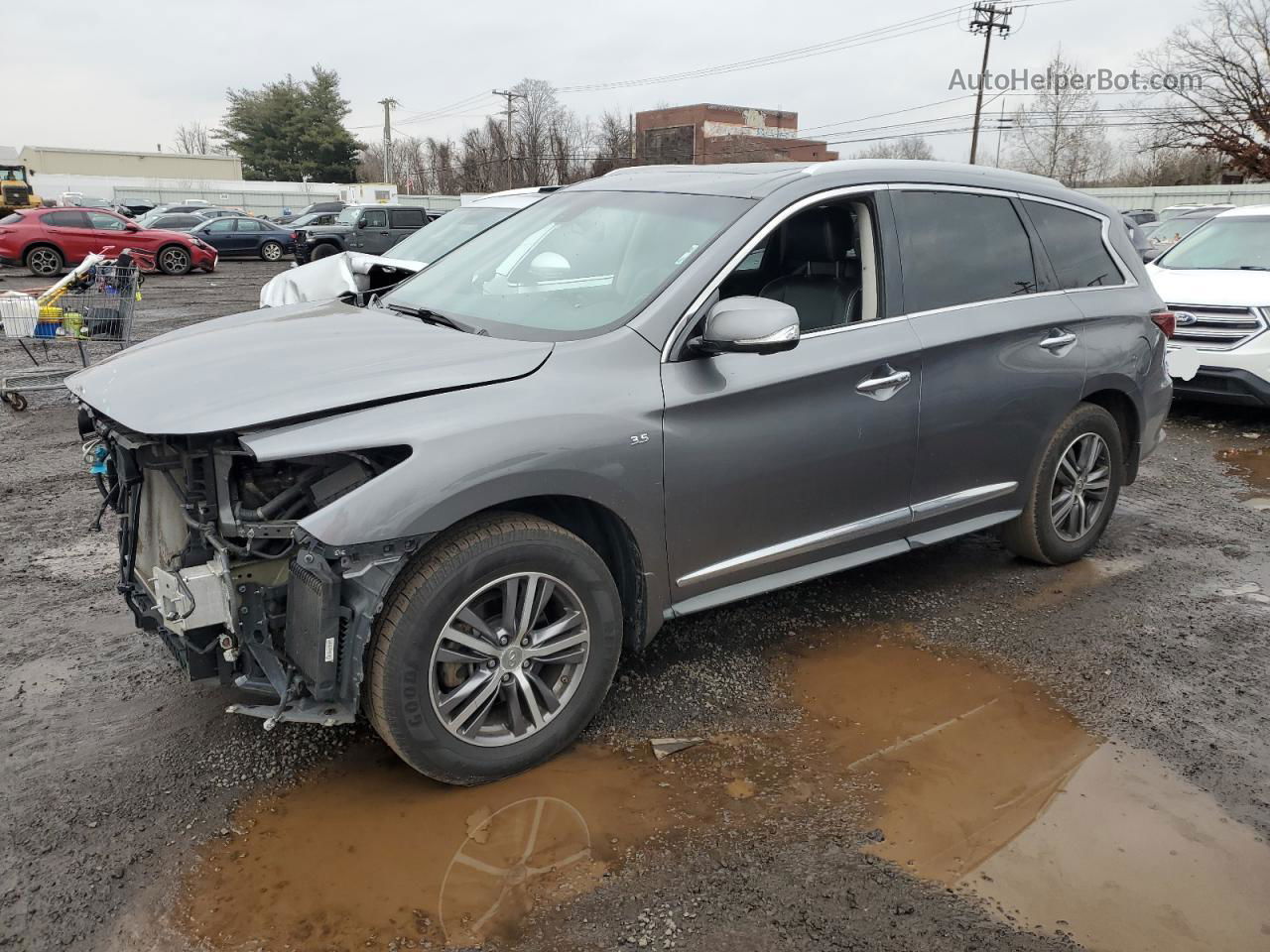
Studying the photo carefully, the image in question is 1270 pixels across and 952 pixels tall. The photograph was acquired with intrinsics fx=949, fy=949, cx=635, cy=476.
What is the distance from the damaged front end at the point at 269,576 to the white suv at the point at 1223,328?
25.5 ft

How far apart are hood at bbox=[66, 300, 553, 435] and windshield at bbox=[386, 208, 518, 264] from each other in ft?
18.1

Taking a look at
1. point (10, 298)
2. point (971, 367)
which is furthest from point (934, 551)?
point (10, 298)

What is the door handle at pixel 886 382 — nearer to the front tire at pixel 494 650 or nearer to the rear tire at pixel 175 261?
the front tire at pixel 494 650

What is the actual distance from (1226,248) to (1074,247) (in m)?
6.01

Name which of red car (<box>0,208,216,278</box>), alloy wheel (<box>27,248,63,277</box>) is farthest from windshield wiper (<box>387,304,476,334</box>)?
alloy wheel (<box>27,248,63,277</box>)

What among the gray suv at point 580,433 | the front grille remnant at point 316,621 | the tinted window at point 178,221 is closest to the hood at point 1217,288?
the gray suv at point 580,433

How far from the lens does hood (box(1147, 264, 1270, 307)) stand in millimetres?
8062

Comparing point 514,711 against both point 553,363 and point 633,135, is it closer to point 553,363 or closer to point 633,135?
point 553,363

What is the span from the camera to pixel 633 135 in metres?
70.2

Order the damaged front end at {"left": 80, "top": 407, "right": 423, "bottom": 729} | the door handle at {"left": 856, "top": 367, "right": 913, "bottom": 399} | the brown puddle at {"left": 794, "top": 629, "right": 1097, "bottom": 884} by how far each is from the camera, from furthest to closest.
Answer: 1. the door handle at {"left": 856, "top": 367, "right": 913, "bottom": 399}
2. the brown puddle at {"left": 794, "top": 629, "right": 1097, "bottom": 884}
3. the damaged front end at {"left": 80, "top": 407, "right": 423, "bottom": 729}

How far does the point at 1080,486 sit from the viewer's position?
4773 millimetres

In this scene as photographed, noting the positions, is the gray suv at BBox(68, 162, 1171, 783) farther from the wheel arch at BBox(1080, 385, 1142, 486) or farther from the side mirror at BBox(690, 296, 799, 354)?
the wheel arch at BBox(1080, 385, 1142, 486)

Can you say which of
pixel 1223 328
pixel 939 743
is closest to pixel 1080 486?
pixel 939 743

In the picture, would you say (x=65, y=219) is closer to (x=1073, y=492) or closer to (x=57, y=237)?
(x=57, y=237)
